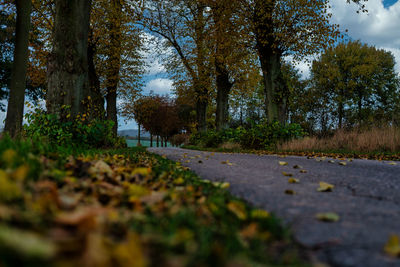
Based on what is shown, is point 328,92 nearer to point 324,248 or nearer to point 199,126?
point 199,126

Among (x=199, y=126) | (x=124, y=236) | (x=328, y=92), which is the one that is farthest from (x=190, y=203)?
(x=328, y=92)

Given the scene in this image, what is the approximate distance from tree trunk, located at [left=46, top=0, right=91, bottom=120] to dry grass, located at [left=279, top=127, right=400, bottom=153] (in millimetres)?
8023

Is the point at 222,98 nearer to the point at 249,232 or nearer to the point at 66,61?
the point at 66,61

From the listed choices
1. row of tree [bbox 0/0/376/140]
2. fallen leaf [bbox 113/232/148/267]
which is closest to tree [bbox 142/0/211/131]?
row of tree [bbox 0/0/376/140]

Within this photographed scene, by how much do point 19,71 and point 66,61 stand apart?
5.88 ft

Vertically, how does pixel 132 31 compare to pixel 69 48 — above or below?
above

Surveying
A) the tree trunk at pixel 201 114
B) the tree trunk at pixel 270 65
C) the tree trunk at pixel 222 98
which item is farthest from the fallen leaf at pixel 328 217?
the tree trunk at pixel 201 114

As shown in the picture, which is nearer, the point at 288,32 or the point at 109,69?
the point at 288,32

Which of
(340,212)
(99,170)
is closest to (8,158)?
(99,170)

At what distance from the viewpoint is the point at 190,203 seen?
1.84 metres

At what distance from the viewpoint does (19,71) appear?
25.1ft

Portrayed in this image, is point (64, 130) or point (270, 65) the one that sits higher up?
point (270, 65)

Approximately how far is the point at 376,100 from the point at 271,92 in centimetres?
2849

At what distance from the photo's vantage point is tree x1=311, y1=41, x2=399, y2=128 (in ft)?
107
